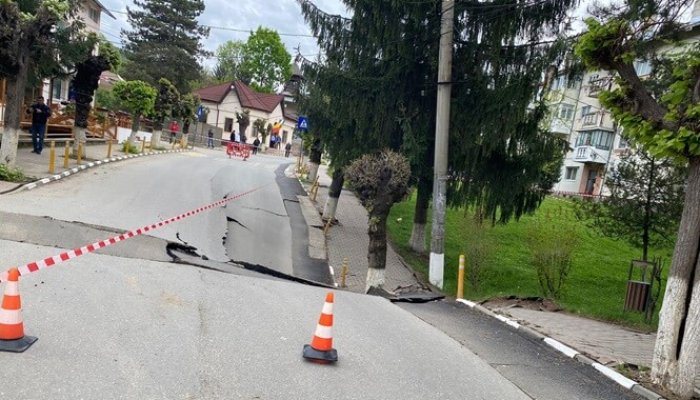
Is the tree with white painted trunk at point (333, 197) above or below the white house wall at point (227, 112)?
below

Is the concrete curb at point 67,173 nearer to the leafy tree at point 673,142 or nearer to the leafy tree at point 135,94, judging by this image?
the leafy tree at point 135,94

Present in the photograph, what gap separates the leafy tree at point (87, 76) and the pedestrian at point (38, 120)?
1.31 m

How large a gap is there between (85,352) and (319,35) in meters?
11.7

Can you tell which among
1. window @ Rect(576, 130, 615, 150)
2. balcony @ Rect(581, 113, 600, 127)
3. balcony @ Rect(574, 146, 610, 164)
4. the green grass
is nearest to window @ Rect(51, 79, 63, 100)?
the green grass

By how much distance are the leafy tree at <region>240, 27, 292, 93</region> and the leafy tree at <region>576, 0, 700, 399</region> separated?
259 feet

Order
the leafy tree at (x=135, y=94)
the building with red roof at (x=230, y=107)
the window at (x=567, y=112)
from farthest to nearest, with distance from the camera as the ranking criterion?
the building with red roof at (x=230, y=107), the window at (x=567, y=112), the leafy tree at (x=135, y=94)

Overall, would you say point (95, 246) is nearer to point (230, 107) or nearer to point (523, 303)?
point (523, 303)

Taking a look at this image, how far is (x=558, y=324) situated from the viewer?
9.16m

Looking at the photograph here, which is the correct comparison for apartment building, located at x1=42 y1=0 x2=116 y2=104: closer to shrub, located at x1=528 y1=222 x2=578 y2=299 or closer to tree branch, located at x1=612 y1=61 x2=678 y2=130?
shrub, located at x1=528 y1=222 x2=578 y2=299

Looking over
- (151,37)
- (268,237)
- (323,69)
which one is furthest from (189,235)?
(151,37)

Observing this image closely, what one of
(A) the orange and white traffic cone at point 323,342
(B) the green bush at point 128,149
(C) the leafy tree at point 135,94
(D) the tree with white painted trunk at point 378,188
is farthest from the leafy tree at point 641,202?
(B) the green bush at point 128,149

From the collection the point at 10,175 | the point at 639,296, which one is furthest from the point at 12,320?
the point at 639,296

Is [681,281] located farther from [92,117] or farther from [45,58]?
[92,117]

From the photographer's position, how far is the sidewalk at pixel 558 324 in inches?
294
